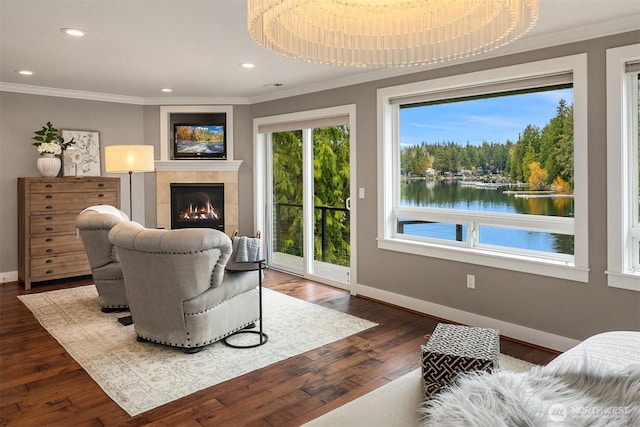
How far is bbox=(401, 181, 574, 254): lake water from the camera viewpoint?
3.54 meters

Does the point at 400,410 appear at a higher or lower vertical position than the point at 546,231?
lower

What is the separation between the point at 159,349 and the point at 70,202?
2.96 meters

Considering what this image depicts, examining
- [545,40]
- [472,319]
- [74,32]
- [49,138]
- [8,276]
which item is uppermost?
[74,32]

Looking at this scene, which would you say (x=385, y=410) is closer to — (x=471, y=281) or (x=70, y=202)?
(x=471, y=281)

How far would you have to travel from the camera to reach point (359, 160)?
488 centimetres

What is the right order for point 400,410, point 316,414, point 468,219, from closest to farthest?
point 400,410 → point 316,414 → point 468,219

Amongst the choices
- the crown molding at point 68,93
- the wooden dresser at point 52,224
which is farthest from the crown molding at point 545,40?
the wooden dresser at point 52,224

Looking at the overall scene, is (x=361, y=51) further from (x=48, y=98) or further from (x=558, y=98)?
(x=48, y=98)

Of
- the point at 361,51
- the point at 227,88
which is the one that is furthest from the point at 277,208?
the point at 361,51

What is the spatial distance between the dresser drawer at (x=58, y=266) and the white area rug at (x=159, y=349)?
1.91 feet

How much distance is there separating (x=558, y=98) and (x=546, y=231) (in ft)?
3.32

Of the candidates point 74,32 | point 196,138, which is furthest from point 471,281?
point 196,138

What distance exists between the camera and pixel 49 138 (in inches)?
215

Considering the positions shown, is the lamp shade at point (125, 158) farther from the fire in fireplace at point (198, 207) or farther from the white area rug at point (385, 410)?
the white area rug at point (385, 410)
